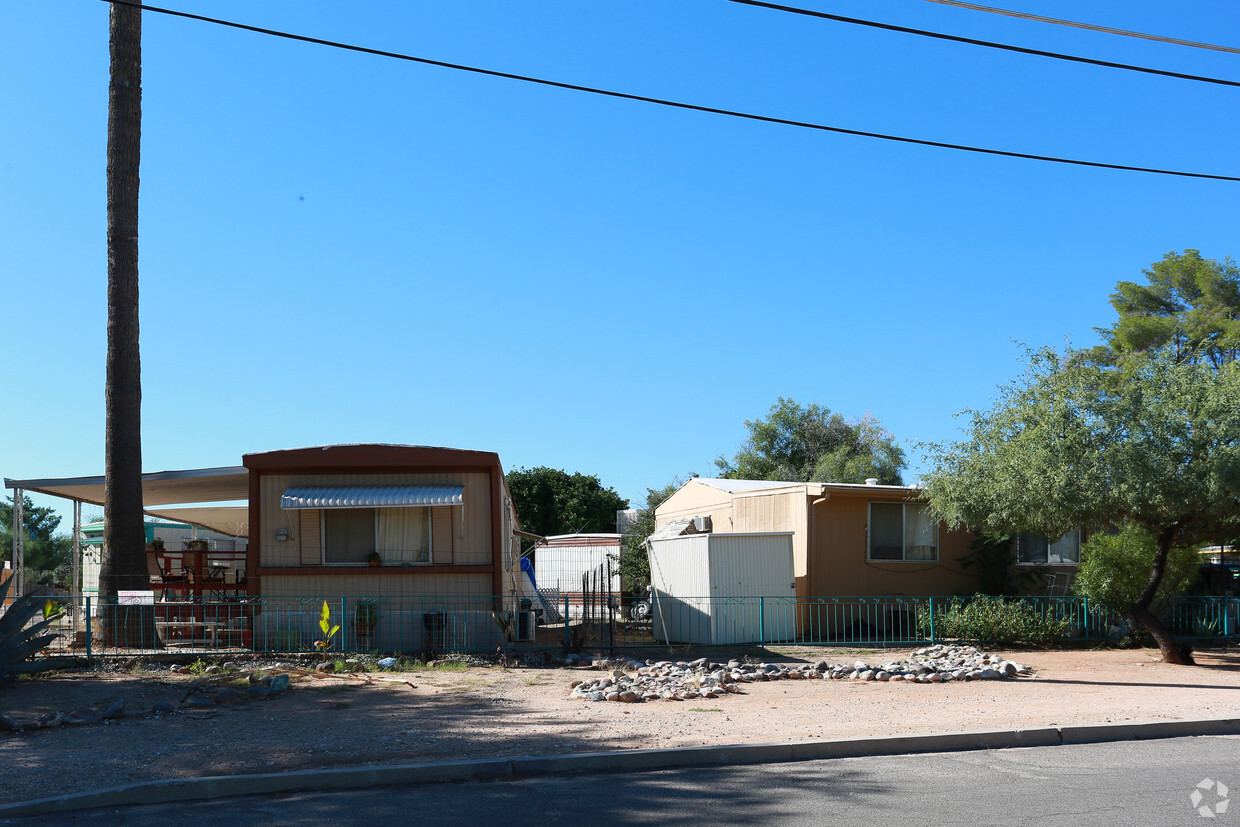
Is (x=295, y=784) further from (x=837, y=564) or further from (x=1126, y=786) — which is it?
(x=837, y=564)

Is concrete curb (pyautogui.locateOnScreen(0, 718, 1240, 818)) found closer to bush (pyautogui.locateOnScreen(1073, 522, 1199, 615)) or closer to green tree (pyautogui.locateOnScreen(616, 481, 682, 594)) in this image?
bush (pyautogui.locateOnScreen(1073, 522, 1199, 615))

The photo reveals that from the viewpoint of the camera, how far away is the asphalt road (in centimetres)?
606

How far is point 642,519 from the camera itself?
1203 inches

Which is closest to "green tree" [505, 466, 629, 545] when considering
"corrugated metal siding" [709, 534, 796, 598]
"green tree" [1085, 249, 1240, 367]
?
"green tree" [1085, 249, 1240, 367]

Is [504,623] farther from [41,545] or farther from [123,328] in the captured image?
[41,545]

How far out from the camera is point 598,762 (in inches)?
299

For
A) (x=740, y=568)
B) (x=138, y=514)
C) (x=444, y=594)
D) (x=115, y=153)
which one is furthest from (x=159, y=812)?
(x=115, y=153)

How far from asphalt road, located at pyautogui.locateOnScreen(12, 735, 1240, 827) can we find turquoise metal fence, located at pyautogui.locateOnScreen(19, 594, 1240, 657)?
7.04 m

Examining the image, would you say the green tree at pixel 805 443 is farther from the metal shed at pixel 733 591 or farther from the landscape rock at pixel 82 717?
the landscape rock at pixel 82 717

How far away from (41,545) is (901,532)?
3289 cm

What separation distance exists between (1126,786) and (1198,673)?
318 inches

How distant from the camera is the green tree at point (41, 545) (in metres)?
35.9

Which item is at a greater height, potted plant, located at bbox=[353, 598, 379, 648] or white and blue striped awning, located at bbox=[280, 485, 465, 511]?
white and blue striped awning, located at bbox=[280, 485, 465, 511]

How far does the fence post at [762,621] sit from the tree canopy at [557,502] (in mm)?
27750
